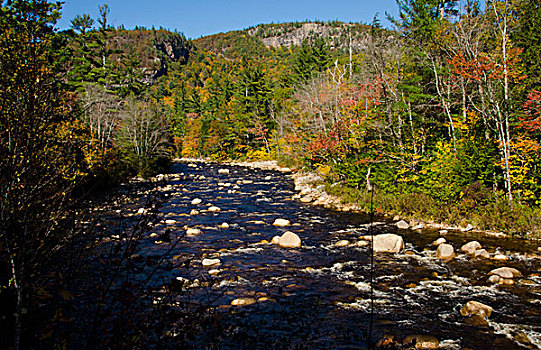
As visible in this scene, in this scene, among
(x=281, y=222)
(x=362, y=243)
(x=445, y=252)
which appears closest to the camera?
(x=445, y=252)

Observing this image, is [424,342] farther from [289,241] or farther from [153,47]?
[153,47]

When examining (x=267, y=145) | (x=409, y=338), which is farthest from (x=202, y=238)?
(x=267, y=145)

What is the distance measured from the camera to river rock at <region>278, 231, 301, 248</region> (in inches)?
469

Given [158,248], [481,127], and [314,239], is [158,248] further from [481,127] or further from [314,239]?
[481,127]

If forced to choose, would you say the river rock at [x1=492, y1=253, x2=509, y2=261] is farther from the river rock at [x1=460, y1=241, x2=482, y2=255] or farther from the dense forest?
the dense forest

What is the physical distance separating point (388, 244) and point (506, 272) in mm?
3269

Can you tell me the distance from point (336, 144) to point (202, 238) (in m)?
10.8

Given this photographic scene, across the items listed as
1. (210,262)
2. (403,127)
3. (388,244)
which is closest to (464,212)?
(388,244)

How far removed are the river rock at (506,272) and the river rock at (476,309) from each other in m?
2.05

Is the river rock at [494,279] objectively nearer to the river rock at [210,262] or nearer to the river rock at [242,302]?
the river rock at [242,302]

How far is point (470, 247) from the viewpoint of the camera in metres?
10.8

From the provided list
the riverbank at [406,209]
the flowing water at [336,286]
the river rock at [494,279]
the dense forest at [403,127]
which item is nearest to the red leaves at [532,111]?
the dense forest at [403,127]

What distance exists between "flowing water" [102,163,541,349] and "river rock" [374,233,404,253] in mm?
356

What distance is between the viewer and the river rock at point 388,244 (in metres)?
11.1
